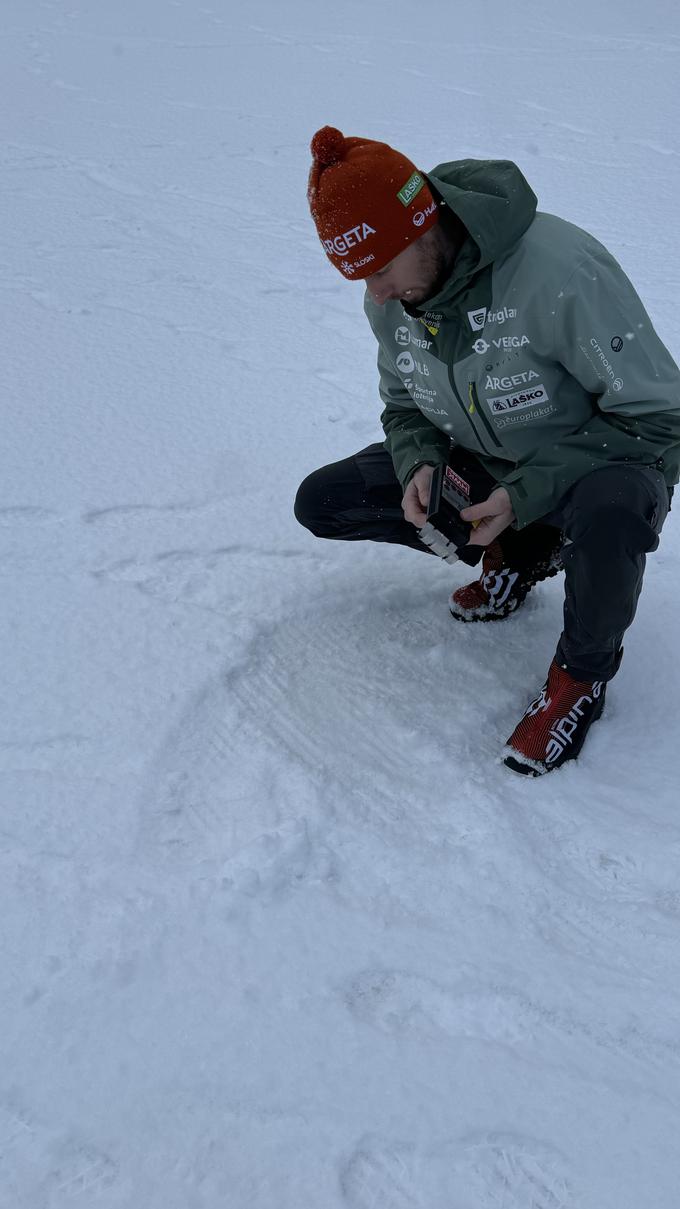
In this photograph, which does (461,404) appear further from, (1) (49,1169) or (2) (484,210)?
(1) (49,1169)

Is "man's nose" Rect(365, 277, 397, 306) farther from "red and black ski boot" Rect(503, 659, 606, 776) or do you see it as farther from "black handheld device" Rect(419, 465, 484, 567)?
"red and black ski boot" Rect(503, 659, 606, 776)

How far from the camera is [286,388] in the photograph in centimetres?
299

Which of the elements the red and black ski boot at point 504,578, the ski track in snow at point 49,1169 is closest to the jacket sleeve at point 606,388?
the red and black ski boot at point 504,578

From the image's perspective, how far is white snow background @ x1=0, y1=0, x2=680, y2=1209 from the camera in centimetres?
119

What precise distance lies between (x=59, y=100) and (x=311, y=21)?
354 centimetres

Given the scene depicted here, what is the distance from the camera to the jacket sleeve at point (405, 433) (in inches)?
73.1

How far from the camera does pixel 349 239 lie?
1.51 meters

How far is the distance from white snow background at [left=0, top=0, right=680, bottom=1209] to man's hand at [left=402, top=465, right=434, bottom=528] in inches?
13.6

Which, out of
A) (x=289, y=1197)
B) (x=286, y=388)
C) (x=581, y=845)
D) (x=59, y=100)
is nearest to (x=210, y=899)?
(x=289, y=1197)

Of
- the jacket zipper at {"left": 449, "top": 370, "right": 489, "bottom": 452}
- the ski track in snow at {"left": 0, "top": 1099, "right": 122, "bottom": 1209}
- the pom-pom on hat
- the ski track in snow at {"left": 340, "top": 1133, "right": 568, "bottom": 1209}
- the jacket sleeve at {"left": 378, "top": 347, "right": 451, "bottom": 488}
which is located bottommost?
the ski track in snow at {"left": 0, "top": 1099, "right": 122, "bottom": 1209}

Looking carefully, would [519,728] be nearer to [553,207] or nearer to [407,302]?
[407,302]

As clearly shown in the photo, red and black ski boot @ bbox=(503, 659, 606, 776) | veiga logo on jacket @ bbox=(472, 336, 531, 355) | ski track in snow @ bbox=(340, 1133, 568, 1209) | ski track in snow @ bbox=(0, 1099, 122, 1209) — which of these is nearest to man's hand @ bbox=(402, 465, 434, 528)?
veiga logo on jacket @ bbox=(472, 336, 531, 355)

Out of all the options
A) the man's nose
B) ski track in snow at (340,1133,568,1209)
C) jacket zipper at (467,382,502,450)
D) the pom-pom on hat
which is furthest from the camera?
jacket zipper at (467,382,502,450)

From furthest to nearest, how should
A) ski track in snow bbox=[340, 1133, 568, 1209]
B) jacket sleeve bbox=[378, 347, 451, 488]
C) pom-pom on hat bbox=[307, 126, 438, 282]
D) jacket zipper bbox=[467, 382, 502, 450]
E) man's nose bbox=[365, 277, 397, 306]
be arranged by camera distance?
jacket sleeve bbox=[378, 347, 451, 488]
jacket zipper bbox=[467, 382, 502, 450]
man's nose bbox=[365, 277, 397, 306]
pom-pom on hat bbox=[307, 126, 438, 282]
ski track in snow bbox=[340, 1133, 568, 1209]
